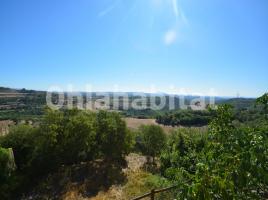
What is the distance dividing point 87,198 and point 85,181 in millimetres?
5296

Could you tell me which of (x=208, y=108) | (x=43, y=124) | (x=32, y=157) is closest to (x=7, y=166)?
(x=32, y=157)

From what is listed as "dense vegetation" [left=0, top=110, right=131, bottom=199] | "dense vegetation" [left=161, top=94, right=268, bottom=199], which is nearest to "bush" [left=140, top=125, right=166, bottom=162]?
"dense vegetation" [left=0, top=110, right=131, bottom=199]

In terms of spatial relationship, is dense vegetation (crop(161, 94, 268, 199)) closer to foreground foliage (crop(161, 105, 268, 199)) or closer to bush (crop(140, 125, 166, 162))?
foreground foliage (crop(161, 105, 268, 199))

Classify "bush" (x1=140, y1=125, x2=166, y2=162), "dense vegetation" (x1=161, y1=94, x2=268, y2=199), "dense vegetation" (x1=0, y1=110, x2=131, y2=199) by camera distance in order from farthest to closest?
"bush" (x1=140, y1=125, x2=166, y2=162), "dense vegetation" (x1=0, y1=110, x2=131, y2=199), "dense vegetation" (x1=161, y1=94, x2=268, y2=199)

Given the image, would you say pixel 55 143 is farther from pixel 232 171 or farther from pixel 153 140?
pixel 232 171

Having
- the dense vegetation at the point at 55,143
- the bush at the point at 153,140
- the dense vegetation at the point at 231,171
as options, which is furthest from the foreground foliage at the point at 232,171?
the bush at the point at 153,140

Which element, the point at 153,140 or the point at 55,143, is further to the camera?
the point at 153,140

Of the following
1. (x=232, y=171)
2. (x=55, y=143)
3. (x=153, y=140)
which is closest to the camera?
(x=232, y=171)

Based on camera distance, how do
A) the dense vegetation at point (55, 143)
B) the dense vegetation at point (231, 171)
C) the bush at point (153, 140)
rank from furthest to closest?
the bush at point (153, 140) → the dense vegetation at point (55, 143) → the dense vegetation at point (231, 171)

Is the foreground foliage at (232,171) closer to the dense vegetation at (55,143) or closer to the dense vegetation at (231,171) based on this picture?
the dense vegetation at (231,171)

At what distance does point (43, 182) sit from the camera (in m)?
31.1

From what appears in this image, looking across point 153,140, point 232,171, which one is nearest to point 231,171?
point 232,171

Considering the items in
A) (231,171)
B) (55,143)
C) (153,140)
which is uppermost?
(231,171)

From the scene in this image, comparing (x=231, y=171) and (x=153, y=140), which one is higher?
(x=231, y=171)
